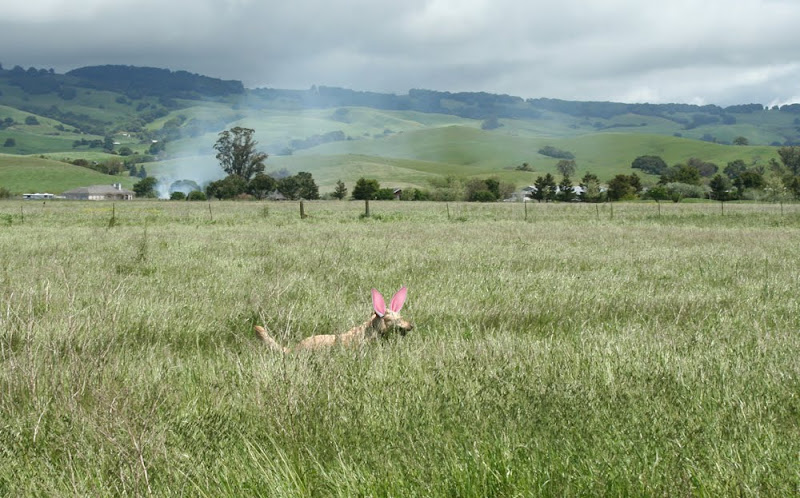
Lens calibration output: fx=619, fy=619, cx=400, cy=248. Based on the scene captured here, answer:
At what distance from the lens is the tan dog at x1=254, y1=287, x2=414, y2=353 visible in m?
4.39

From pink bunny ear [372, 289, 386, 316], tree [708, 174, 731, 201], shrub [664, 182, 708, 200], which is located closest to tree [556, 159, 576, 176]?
shrub [664, 182, 708, 200]

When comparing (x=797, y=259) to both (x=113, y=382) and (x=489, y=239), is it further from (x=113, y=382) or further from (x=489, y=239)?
(x=113, y=382)

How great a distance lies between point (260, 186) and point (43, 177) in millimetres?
71273

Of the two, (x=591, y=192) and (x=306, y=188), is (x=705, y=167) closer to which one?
(x=591, y=192)

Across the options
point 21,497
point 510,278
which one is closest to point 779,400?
point 21,497

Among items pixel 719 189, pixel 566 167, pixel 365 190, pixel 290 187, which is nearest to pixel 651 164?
pixel 566 167

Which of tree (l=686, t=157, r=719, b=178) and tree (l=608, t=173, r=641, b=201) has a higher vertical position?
tree (l=686, t=157, r=719, b=178)

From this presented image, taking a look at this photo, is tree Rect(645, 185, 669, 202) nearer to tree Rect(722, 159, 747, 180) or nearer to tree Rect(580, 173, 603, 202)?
tree Rect(580, 173, 603, 202)

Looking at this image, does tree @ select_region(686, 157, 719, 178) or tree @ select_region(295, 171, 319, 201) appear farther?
tree @ select_region(686, 157, 719, 178)

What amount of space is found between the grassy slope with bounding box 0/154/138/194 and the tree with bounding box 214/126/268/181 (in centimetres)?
4014

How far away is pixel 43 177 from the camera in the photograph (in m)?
150

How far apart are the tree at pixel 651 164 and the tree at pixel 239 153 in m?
113

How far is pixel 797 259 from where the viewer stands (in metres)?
11.5

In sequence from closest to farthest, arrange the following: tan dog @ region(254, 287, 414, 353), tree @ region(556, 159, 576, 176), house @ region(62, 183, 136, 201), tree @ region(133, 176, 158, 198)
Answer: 1. tan dog @ region(254, 287, 414, 353)
2. house @ region(62, 183, 136, 201)
3. tree @ region(133, 176, 158, 198)
4. tree @ region(556, 159, 576, 176)
